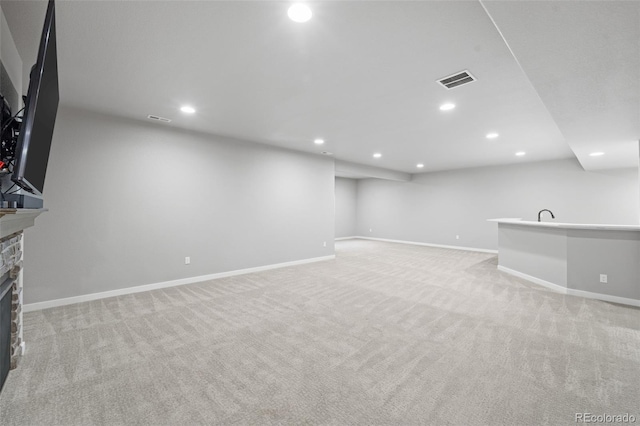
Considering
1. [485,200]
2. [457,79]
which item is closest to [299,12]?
[457,79]

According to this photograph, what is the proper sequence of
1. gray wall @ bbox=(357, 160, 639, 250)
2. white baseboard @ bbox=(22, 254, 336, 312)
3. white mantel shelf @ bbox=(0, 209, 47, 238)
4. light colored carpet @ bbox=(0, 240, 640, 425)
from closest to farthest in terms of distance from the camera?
white mantel shelf @ bbox=(0, 209, 47, 238) → light colored carpet @ bbox=(0, 240, 640, 425) → white baseboard @ bbox=(22, 254, 336, 312) → gray wall @ bbox=(357, 160, 639, 250)

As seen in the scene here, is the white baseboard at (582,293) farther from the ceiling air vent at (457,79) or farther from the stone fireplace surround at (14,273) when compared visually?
the stone fireplace surround at (14,273)

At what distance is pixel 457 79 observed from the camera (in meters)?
2.84

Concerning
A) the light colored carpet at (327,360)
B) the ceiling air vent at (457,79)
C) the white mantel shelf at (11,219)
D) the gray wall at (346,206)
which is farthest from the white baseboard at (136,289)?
the gray wall at (346,206)

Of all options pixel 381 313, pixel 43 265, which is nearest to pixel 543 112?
pixel 381 313

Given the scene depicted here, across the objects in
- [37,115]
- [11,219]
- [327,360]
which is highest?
[37,115]

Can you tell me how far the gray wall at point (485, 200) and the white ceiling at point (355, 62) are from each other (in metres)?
2.70

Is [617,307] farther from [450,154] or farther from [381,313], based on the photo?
[450,154]

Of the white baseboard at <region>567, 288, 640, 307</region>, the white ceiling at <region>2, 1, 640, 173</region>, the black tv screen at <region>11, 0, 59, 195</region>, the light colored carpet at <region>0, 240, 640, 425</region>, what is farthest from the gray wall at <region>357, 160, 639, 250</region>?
the black tv screen at <region>11, 0, 59, 195</region>

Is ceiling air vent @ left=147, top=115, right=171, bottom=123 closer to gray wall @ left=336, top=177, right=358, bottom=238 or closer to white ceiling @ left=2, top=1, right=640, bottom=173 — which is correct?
white ceiling @ left=2, top=1, right=640, bottom=173

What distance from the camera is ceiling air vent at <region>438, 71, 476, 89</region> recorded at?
2730 mm

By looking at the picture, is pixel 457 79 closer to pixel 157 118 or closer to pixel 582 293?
pixel 582 293

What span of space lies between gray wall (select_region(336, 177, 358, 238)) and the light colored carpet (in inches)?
288

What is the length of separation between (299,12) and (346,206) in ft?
31.9
